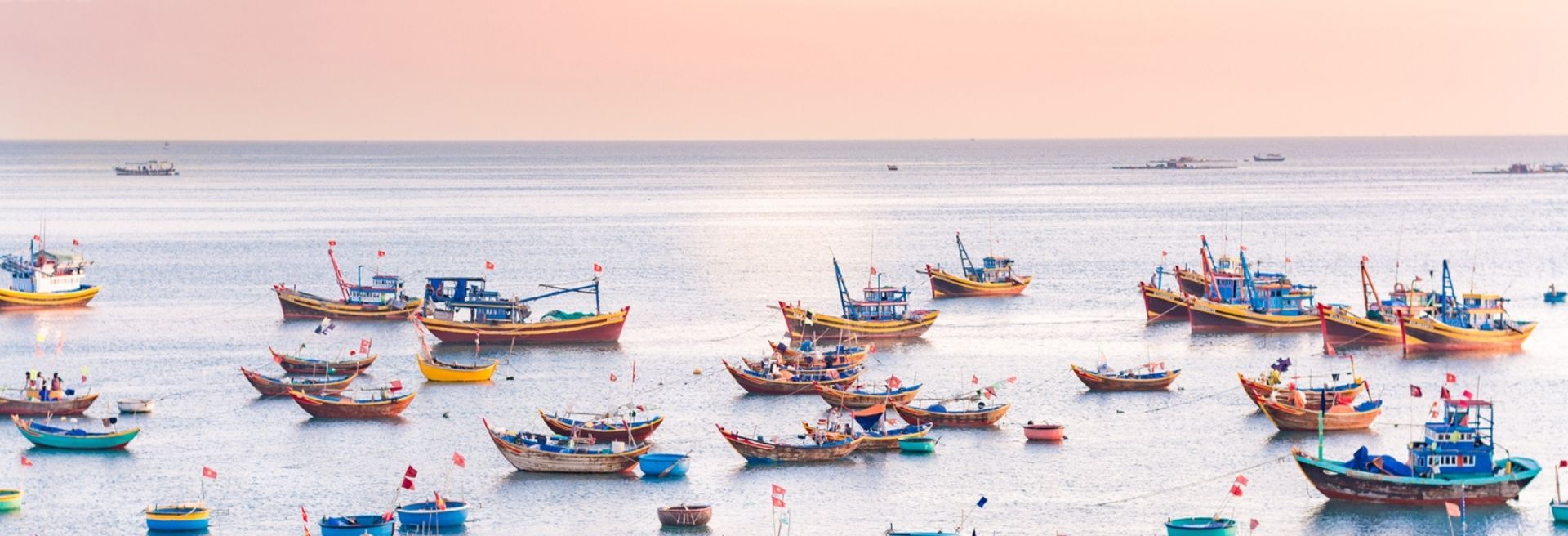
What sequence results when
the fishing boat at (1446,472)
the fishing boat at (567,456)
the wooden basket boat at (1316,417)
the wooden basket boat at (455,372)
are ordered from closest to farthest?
the fishing boat at (1446,472), the fishing boat at (567,456), the wooden basket boat at (1316,417), the wooden basket boat at (455,372)

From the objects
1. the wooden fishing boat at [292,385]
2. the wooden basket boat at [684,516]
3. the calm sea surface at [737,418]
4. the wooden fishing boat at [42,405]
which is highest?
the wooden fishing boat at [42,405]

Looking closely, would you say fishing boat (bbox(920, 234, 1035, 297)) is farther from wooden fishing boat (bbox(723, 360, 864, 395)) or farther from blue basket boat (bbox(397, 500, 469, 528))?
blue basket boat (bbox(397, 500, 469, 528))

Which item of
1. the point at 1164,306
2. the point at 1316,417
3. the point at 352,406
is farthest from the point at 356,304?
the point at 1316,417

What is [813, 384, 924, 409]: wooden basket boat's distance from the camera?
274 ft

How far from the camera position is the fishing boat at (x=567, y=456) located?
70.9m

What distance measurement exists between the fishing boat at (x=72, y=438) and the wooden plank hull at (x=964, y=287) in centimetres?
7002

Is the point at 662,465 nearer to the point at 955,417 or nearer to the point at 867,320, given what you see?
the point at 955,417

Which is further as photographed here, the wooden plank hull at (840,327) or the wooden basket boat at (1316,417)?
the wooden plank hull at (840,327)

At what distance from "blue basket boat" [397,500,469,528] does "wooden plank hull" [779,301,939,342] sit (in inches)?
1826

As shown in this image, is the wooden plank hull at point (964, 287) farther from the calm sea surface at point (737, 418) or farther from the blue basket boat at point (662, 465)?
the blue basket boat at point (662, 465)

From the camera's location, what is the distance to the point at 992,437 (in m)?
78.1

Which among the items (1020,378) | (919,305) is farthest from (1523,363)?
(919,305)

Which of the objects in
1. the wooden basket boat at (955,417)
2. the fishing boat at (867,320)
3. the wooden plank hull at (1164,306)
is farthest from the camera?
the wooden plank hull at (1164,306)

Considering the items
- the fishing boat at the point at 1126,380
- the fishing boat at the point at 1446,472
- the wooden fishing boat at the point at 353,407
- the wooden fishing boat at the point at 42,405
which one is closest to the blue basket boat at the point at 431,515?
the wooden fishing boat at the point at 353,407
